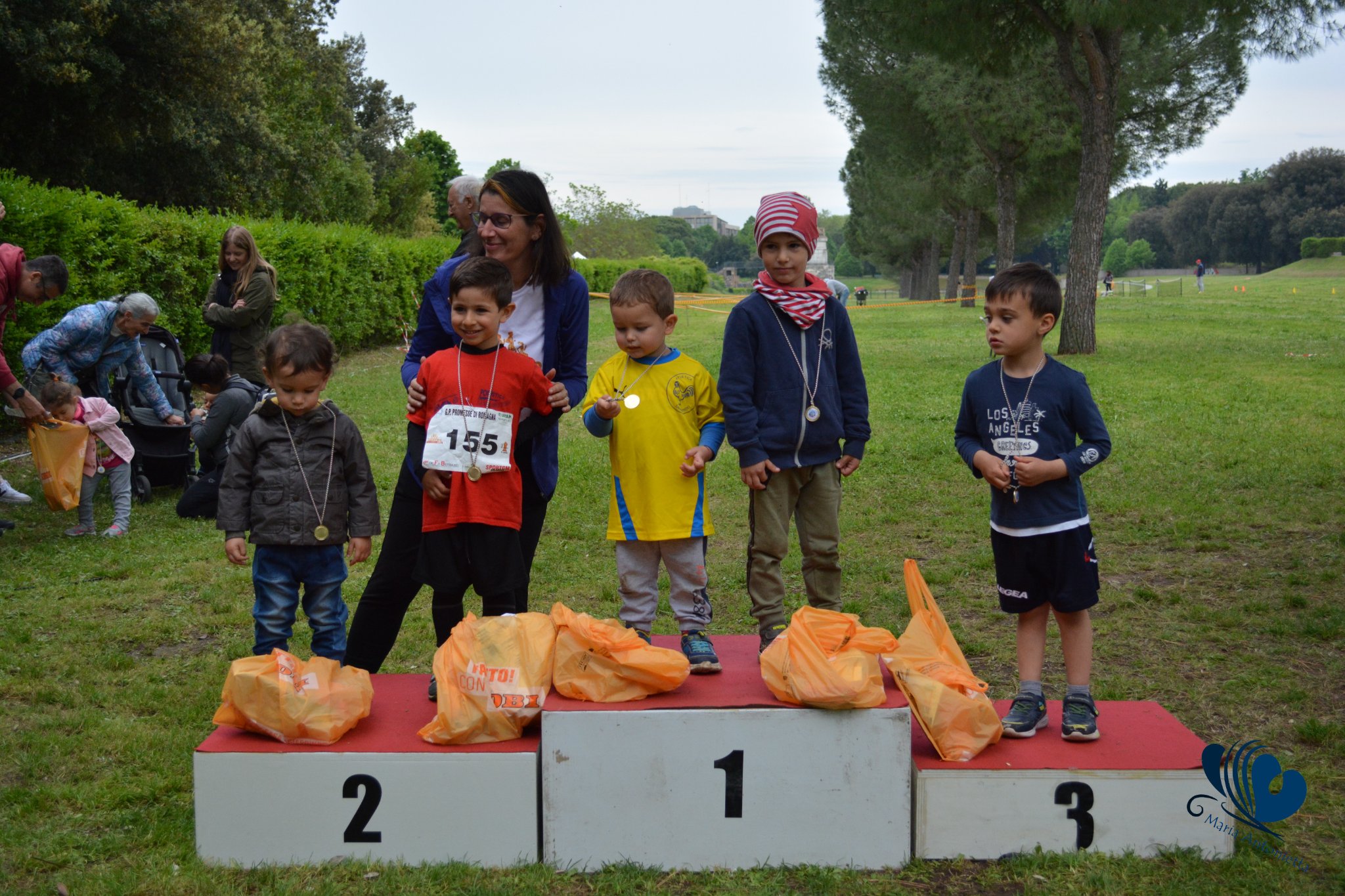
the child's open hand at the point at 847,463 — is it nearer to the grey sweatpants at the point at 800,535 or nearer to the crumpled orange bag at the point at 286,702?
the grey sweatpants at the point at 800,535

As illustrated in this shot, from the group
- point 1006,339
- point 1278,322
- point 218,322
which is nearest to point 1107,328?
point 1278,322

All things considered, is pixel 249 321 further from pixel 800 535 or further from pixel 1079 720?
pixel 1079 720

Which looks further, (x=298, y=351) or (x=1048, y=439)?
(x=298, y=351)

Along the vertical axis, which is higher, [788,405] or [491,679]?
[788,405]

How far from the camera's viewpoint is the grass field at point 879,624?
3.11m

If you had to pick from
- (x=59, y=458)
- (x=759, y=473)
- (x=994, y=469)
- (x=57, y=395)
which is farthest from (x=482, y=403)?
(x=57, y=395)

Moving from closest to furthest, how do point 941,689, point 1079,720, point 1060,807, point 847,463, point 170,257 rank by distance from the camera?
point 1060,807 < point 941,689 < point 1079,720 < point 847,463 < point 170,257

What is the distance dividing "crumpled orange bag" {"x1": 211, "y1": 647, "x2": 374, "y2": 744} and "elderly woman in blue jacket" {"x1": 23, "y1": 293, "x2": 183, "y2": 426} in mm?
5478

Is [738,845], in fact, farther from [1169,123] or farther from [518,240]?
[1169,123]

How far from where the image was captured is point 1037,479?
3463 millimetres

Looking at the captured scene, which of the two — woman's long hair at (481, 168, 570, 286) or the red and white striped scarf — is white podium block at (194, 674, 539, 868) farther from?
the red and white striped scarf

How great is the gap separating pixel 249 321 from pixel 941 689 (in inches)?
262

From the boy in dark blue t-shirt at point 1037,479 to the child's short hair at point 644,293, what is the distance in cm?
106

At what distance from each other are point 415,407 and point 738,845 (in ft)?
5.49
